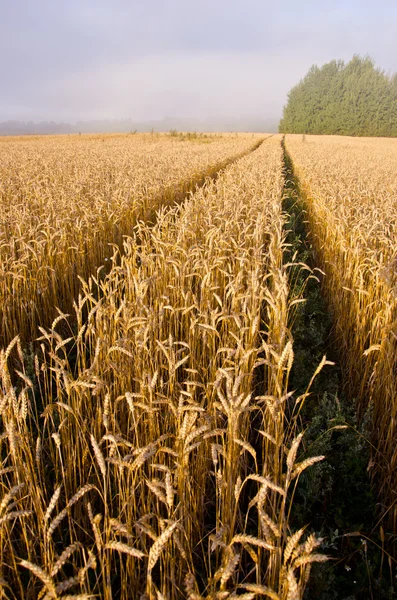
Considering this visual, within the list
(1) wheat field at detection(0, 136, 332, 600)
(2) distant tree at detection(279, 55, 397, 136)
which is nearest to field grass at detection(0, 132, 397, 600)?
(1) wheat field at detection(0, 136, 332, 600)

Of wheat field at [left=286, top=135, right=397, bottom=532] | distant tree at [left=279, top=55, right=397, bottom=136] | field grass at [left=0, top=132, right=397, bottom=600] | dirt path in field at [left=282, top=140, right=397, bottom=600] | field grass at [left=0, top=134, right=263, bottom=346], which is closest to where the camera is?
field grass at [left=0, top=132, right=397, bottom=600]

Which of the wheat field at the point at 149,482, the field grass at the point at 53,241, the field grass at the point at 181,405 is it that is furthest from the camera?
the field grass at the point at 53,241

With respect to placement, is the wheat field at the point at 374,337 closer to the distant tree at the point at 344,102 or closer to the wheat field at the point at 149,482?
the wheat field at the point at 149,482

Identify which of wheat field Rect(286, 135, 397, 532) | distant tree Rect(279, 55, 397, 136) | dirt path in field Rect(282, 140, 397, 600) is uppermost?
distant tree Rect(279, 55, 397, 136)

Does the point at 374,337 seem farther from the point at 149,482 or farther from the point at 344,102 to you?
the point at 344,102

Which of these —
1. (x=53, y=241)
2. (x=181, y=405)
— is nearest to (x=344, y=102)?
(x=53, y=241)

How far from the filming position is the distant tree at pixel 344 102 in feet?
201

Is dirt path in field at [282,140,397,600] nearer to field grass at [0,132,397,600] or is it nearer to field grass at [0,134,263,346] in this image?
field grass at [0,132,397,600]

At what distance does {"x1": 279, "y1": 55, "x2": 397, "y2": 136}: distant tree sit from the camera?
6119 cm

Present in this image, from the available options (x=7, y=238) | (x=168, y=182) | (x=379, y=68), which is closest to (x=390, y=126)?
(x=379, y=68)

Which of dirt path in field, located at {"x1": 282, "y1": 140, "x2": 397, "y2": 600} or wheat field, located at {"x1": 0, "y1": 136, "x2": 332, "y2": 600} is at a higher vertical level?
wheat field, located at {"x1": 0, "y1": 136, "x2": 332, "y2": 600}

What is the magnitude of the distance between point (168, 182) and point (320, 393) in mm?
5922

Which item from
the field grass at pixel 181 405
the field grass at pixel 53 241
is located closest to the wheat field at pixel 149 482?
the field grass at pixel 181 405

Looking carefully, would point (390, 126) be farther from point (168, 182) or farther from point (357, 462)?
point (357, 462)
